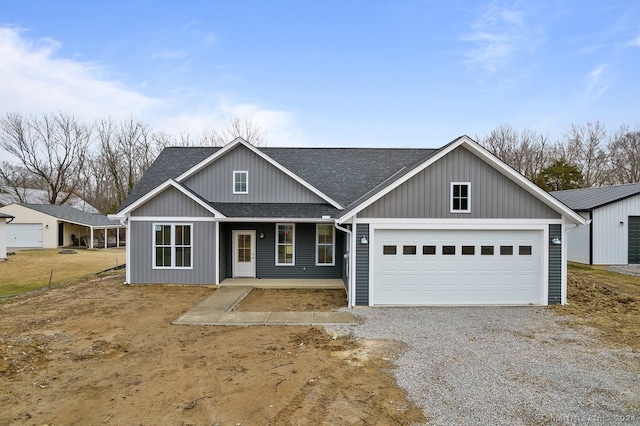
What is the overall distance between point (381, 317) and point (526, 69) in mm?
16189

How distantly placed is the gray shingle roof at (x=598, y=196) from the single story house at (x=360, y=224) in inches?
385

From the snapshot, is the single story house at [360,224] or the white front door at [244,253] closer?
the single story house at [360,224]

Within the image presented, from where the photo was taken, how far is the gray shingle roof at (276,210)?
14107 mm

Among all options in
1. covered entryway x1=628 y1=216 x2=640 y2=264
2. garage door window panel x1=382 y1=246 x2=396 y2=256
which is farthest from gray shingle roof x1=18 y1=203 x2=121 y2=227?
covered entryway x1=628 y1=216 x2=640 y2=264

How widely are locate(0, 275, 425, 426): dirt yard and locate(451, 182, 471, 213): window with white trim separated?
16.8 ft

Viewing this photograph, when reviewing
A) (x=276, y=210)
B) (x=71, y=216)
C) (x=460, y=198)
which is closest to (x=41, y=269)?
(x=276, y=210)

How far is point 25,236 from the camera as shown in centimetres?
3109

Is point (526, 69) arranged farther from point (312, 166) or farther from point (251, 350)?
point (251, 350)

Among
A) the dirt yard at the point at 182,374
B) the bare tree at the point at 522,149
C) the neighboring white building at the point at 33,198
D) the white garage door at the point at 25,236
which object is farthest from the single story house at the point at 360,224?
the neighboring white building at the point at 33,198

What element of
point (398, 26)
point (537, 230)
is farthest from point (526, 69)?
point (537, 230)

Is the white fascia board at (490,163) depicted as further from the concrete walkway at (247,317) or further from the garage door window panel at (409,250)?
the concrete walkway at (247,317)

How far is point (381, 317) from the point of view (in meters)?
9.75

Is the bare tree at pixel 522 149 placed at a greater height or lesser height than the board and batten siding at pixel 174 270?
greater

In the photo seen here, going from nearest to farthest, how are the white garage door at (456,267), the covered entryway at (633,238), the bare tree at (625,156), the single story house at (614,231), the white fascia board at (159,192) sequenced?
the white garage door at (456,267) < the white fascia board at (159,192) < the single story house at (614,231) < the covered entryway at (633,238) < the bare tree at (625,156)
